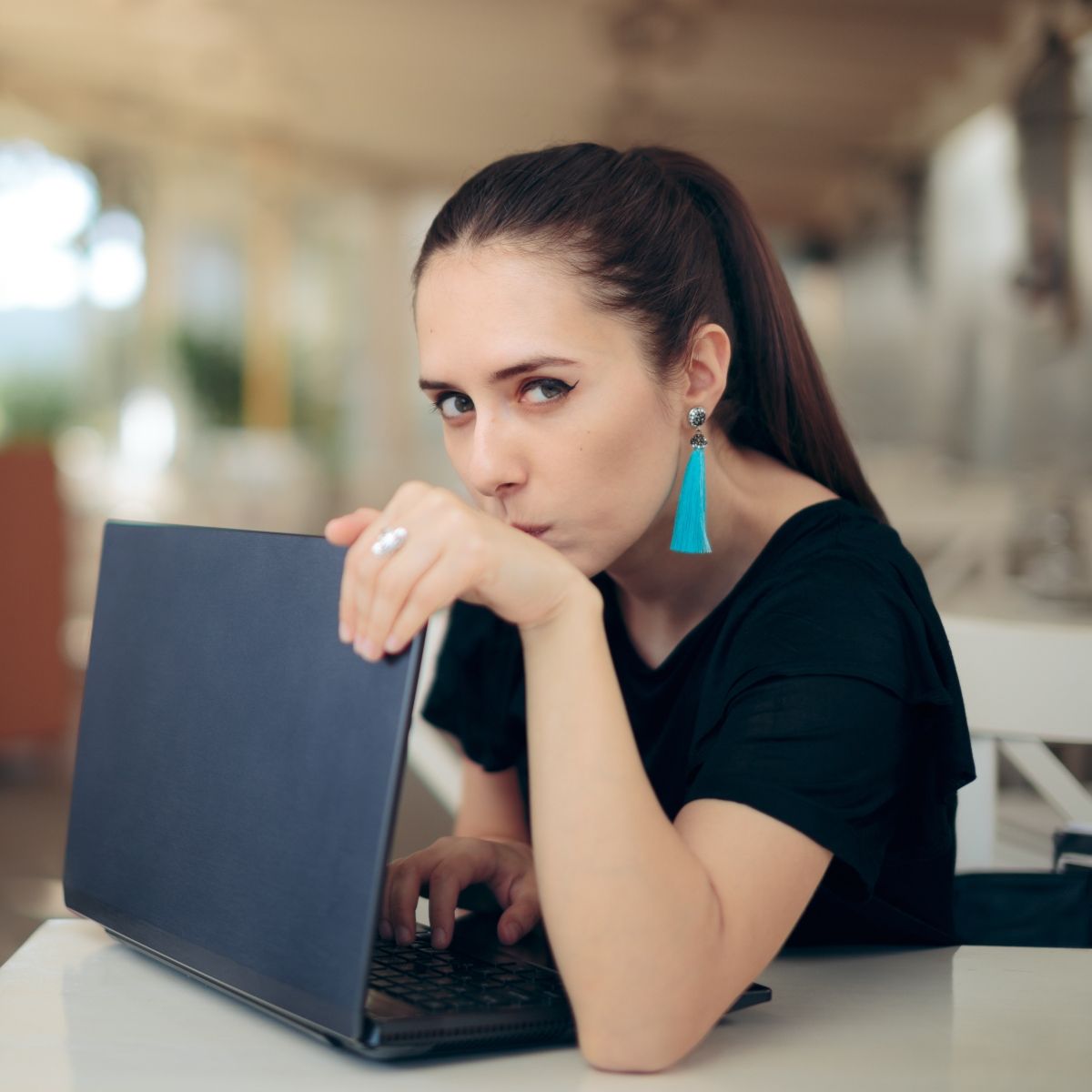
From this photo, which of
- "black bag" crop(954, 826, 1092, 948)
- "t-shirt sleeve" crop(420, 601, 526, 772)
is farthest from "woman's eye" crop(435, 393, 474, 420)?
"black bag" crop(954, 826, 1092, 948)

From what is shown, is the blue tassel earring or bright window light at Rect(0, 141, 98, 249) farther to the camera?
bright window light at Rect(0, 141, 98, 249)

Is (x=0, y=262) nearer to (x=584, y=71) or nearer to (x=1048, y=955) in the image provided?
(x=584, y=71)

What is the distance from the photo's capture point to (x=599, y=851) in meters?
0.65

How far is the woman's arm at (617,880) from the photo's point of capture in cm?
63

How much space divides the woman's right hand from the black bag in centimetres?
41

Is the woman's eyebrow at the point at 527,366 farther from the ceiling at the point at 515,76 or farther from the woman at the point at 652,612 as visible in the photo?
the ceiling at the point at 515,76

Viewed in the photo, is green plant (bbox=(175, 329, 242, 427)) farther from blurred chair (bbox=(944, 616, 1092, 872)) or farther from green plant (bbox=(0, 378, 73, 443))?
blurred chair (bbox=(944, 616, 1092, 872))

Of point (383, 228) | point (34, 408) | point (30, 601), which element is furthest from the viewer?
point (383, 228)

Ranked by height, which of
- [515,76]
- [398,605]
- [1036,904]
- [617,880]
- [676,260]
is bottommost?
[1036,904]

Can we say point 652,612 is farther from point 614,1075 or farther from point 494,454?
point 614,1075

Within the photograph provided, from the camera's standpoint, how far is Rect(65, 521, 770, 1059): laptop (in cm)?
57

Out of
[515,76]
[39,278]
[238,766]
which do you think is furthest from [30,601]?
[39,278]

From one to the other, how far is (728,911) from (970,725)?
513mm

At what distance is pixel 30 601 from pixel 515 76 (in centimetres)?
568
